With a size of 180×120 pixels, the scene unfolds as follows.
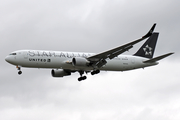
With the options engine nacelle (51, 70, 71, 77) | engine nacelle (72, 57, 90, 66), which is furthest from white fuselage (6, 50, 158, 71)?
engine nacelle (51, 70, 71, 77)

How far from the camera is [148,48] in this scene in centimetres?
6475

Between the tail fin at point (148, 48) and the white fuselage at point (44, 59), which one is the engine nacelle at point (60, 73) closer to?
the white fuselage at point (44, 59)

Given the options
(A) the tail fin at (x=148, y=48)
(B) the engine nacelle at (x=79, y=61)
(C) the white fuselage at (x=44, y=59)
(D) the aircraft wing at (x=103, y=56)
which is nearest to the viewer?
(C) the white fuselage at (x=44, y=59)

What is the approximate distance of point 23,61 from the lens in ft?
176

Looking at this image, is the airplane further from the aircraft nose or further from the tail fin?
the tail fin

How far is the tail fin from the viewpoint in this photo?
63.9 metres

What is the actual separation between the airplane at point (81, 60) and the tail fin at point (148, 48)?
0.41 metres

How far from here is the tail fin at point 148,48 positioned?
6388 centimetres

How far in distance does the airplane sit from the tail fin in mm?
409

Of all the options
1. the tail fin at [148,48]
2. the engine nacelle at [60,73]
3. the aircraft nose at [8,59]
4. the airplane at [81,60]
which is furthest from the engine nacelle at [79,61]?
the tail fin at [148,48]

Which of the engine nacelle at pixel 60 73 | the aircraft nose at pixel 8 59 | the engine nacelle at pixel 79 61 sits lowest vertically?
the engine nacelle at pixel 60 73

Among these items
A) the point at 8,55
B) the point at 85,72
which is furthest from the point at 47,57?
the point at 85,72

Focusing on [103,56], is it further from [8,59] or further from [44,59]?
[8,59]

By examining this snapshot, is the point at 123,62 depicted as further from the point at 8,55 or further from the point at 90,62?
the point at 8,55
